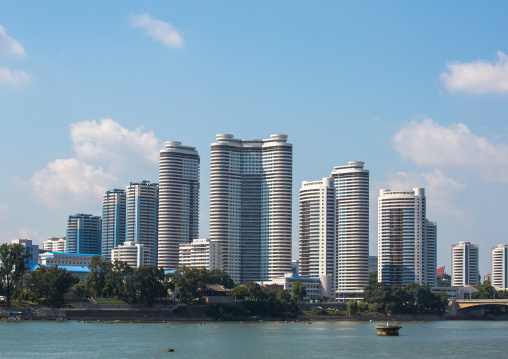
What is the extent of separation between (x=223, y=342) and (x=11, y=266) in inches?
2402

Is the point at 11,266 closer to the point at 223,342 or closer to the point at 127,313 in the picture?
the point at 127,313

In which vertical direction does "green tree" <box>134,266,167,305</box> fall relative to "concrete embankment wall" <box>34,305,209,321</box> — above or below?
above

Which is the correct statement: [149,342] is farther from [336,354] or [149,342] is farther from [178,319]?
[178,319]

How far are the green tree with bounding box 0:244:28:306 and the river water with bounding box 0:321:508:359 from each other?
14582 mm

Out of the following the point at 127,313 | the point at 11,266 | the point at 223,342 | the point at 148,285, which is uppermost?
the point at 11,266

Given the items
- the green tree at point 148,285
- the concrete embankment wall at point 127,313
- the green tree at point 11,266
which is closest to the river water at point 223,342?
the concrete embankment wall at point 127,313

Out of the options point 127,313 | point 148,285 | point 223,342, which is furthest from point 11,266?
point 223,342

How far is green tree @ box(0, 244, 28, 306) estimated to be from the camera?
159000mm

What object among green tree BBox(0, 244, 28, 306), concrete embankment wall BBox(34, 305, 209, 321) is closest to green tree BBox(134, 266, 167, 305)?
concrete embankment wall BBox(34, 305, 209, 321)

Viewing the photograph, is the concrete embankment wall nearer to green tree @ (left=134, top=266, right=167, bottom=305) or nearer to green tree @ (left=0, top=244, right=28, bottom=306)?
green tree @ (left=134, top=266, right=167, bottom=305)

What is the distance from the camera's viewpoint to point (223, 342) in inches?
4673

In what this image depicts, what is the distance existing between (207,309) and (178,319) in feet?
28.6

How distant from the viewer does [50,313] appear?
156m

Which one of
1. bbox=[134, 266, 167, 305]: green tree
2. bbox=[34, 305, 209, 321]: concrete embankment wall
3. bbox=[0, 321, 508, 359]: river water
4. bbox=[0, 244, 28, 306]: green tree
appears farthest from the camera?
bbox=[134, 266, 167, 305]: green tree
